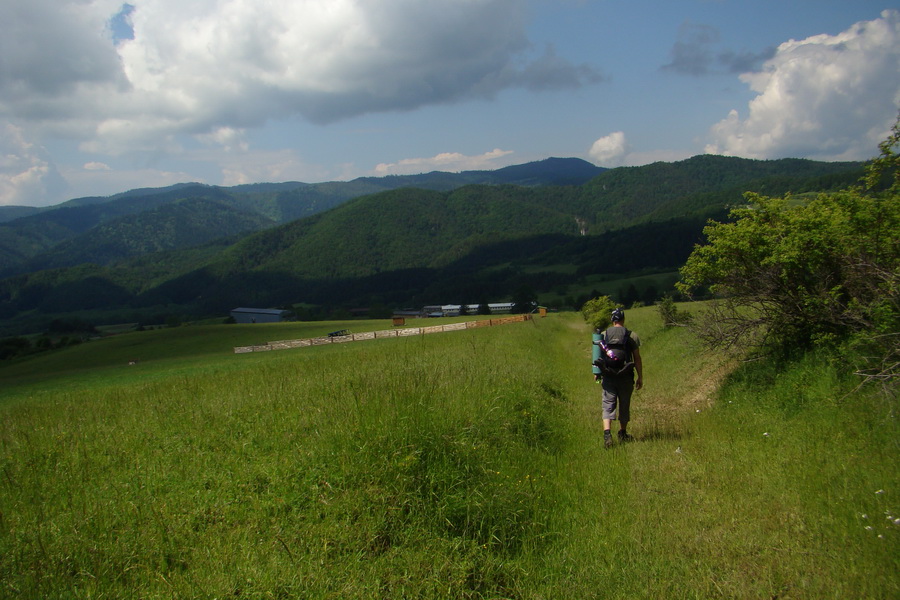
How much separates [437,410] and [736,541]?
326cm

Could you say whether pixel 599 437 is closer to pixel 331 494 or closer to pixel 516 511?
pixel 516 511

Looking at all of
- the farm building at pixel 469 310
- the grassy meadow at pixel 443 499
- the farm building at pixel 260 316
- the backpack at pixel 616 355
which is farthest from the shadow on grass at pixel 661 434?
the farm building at pixel 260 316

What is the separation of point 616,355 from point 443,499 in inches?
157

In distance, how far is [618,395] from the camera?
26.0ft

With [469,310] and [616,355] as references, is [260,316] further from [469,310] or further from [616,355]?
[616,355]

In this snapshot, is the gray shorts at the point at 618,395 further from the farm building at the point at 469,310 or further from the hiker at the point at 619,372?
the farm building at the point at 469,310

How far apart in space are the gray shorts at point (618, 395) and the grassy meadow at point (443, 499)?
543 millimetres

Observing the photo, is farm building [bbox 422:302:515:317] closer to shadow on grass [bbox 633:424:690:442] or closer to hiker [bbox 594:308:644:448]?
shadow on grass [bbox 633:424:690:442]

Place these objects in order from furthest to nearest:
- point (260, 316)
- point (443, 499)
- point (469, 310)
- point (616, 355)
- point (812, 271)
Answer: point (260, 316), point (469, 310), point (812, 271), point (616, 355), point (443, 499)

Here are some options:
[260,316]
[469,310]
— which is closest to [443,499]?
[469,310]

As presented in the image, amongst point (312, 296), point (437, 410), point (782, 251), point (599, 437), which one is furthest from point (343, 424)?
point (312, 296)

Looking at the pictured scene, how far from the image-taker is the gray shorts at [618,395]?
7.88 m

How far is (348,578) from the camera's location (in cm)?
381

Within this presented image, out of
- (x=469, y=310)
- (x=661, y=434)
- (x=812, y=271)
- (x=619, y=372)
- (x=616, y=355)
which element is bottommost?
(x=469, y=310)
